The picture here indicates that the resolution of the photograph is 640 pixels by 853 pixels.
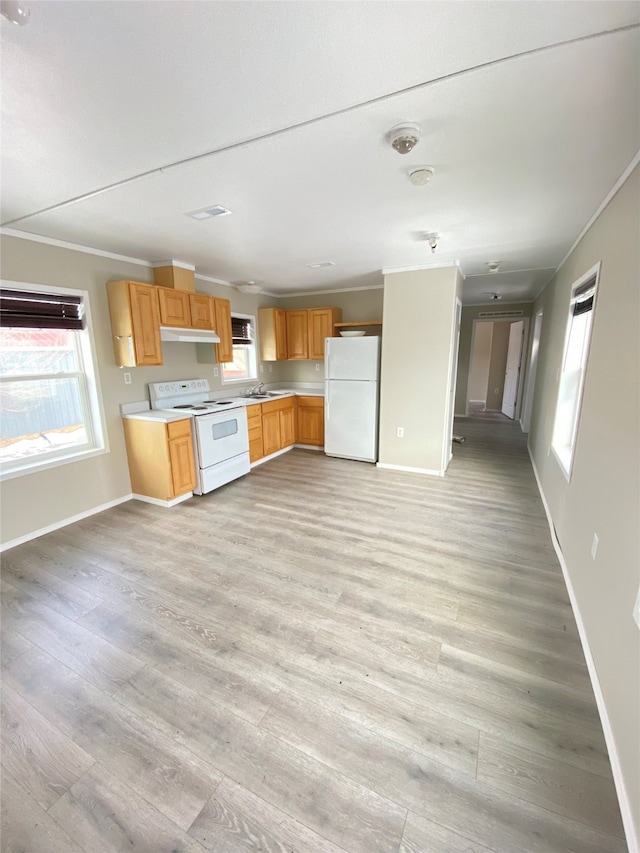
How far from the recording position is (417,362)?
414 cm

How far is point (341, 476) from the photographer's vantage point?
4.33 metres

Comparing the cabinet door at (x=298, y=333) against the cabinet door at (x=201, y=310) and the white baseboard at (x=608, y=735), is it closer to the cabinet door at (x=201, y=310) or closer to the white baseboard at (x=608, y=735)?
the cabinet door at (x=201, y=310)

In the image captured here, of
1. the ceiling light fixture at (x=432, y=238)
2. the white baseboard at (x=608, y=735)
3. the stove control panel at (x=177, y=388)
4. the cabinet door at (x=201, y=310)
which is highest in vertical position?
the ceiling light fixture at (x=432, y=238)

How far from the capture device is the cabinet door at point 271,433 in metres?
4.85

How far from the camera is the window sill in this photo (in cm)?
274

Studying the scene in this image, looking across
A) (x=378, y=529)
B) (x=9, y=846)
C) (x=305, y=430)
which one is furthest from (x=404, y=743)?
(x=305, y=430)

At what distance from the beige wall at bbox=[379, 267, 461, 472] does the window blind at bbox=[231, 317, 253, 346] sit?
221cm

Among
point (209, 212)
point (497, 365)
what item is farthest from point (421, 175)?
point (497, 365)

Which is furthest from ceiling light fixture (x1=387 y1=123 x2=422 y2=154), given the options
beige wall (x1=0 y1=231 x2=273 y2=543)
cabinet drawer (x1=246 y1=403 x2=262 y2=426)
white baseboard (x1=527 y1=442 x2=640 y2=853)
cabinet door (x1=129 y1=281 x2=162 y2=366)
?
cabinet drawer (x1=246 y1=403 x2=262 y2=426)

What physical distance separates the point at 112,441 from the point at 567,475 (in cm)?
409

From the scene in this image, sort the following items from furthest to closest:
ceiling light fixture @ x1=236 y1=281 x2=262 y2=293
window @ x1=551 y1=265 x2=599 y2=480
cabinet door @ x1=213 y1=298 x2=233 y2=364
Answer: ceiling light fixture @ x1=236 y1=281 x2=262 y2=293 → cabinet door @ x1=213 y1=298 x2=233 y2=364 → window @ x1=551 y1=265 x2=599 y2=480

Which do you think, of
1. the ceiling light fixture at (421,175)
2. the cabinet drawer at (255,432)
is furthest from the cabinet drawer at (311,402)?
the ceiling light fixture at (421,175)

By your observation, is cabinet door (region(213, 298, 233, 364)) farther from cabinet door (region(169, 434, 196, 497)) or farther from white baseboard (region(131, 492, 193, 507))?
white baseboard (region(131, 492, 193, 507))

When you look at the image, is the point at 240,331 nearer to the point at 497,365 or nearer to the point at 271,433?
the point at 271,433
